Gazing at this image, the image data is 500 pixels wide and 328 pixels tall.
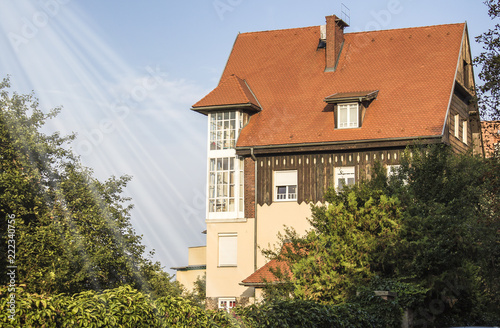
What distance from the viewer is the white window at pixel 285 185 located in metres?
33.0

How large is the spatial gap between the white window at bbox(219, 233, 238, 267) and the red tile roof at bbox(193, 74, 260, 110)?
6.33 metres

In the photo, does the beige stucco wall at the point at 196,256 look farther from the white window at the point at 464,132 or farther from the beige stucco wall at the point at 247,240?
the white window at the point at 464,132

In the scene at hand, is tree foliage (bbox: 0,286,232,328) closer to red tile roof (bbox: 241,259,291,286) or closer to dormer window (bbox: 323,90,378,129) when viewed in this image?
→ red tile roof (bbox: 241,259,291,286)

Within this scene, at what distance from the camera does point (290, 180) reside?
33156 mm

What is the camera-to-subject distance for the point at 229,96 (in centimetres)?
3416

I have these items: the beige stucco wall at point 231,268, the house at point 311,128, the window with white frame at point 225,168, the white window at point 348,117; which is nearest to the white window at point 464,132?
the house at point 311,128

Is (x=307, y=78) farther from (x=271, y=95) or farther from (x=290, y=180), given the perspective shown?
(x=290, y=180)

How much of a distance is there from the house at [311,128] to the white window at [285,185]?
48 millimetres

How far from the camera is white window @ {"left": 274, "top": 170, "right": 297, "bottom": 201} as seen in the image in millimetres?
32969

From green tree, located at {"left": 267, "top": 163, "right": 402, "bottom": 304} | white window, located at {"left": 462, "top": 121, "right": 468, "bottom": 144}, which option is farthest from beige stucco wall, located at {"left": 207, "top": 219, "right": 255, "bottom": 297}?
white window, located at {"left": 462, "top": 121, "right": 468, "bottom": 144}

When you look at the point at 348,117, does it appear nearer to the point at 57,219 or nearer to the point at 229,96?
the point at 229,96

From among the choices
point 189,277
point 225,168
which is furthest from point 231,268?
point 189,277

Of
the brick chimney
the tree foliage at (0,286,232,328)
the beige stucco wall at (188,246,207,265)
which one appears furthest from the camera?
the beige stucco wall at (188,246,207,265)

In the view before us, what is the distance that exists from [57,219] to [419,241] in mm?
13784
